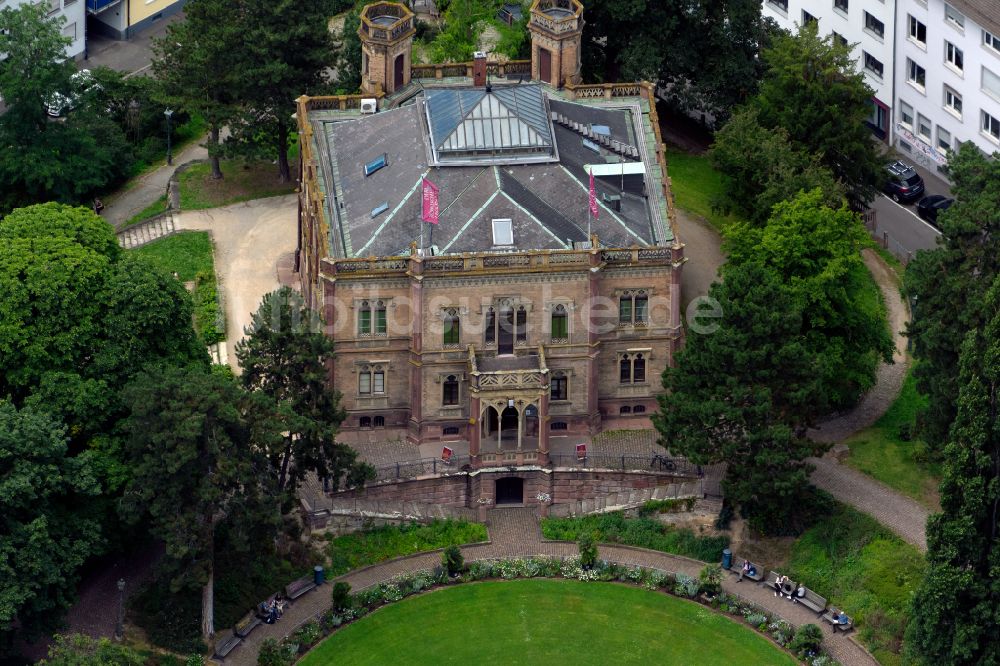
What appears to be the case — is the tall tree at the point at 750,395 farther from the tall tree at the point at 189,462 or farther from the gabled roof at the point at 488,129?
the tall tree at the point at 189,462

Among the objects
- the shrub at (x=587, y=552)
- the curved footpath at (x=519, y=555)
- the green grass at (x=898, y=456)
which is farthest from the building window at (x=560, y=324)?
the green grass at (x=898, y=456)

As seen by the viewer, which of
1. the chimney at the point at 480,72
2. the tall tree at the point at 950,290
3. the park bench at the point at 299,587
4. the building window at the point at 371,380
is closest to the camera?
the park bench at the point at 299,587

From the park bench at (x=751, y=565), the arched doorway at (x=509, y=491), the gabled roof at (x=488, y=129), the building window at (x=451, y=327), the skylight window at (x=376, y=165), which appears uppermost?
the gabled roof at (x=488, y=129)

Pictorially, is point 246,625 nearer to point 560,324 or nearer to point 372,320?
point 372,320

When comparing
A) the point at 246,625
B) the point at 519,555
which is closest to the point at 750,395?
the point at 519,555

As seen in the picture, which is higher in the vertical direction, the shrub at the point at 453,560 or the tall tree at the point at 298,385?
the tall tree at the point at 298,385

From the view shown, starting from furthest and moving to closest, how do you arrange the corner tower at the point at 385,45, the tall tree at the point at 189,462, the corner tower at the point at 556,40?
the corner tower at the point at 556,40 < the corner tower at the point at 385,45 < the tall tree at the point at 189,462
